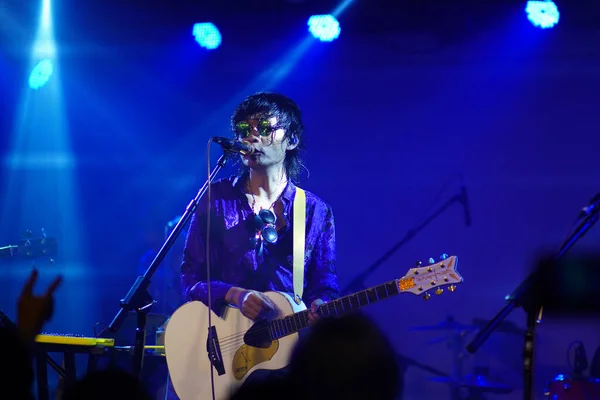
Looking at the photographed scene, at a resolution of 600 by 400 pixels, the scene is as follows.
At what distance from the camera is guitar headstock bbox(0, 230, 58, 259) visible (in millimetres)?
8023

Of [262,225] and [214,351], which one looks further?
[262,225]

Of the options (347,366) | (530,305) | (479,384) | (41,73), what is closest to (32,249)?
(41,73)

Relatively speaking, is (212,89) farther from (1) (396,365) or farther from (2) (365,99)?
(1) (396,365)

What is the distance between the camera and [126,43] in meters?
8.66

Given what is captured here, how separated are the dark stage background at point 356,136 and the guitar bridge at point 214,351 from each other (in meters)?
3.19

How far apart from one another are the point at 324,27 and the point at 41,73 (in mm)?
3658

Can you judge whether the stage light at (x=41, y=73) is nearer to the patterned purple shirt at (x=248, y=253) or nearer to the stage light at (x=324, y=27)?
the stage light at (x=324, y=27)

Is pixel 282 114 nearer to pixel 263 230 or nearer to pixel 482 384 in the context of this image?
pixel 263 230

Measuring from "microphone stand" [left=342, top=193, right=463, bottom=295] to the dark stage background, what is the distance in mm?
54

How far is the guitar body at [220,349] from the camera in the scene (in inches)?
180

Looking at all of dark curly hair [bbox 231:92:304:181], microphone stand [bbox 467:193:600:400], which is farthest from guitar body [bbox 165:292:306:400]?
microphone stand [bbox 467:193:600:400]

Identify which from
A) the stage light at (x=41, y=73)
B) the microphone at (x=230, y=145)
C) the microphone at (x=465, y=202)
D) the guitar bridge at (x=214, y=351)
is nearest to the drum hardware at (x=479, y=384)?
the microphone at (x=465, y=202)

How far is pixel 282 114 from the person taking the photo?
5.47 metres

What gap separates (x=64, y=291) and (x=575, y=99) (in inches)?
261
